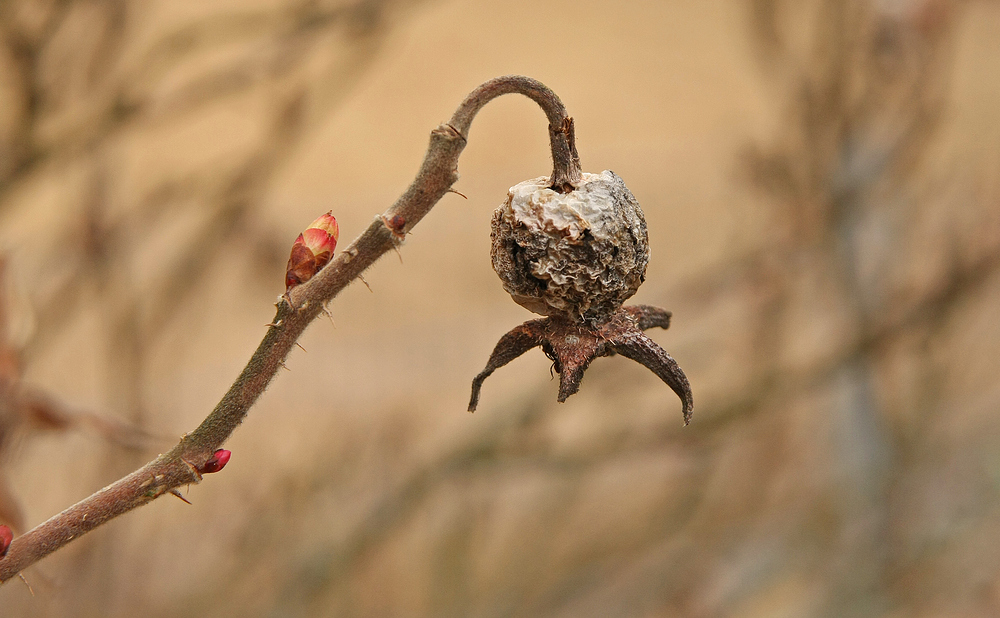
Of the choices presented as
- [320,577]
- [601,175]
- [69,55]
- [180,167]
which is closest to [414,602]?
[320,577]

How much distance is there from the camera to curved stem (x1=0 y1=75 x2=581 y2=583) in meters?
0.44

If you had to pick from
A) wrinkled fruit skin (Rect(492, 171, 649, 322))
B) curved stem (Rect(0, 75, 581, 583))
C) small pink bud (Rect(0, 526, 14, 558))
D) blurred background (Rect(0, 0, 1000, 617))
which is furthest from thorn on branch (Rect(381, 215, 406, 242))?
blurred background (Rect(0, 0, 1000, 617))

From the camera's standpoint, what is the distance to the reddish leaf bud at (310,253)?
0.48 meters

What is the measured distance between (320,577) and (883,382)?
1582 millimetres

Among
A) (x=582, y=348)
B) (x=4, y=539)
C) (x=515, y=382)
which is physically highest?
(x=515, y=382)

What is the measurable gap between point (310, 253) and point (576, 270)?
0.56 feet

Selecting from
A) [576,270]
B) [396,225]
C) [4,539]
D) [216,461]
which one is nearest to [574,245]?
[576,270]

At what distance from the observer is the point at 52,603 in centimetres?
153

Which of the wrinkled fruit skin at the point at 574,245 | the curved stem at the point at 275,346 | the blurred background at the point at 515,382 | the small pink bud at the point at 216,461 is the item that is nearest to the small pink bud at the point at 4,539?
the curved stem at the point at 275,346

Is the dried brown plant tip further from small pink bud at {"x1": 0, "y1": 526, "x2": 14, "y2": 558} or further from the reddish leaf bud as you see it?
small pink bud at {"x1": 0, "y1": 526, "x2": 14, "y2": 558}

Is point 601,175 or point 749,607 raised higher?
point 749,607

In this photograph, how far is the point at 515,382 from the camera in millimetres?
2703

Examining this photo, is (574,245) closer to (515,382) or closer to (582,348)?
(582,348)

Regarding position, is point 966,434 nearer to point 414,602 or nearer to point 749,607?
point 749,607
